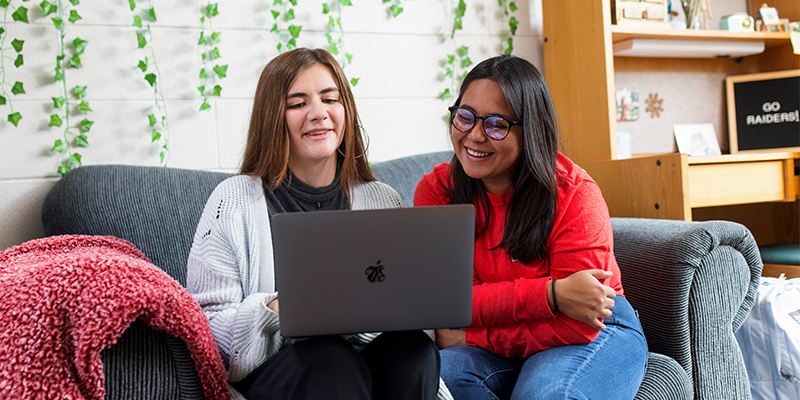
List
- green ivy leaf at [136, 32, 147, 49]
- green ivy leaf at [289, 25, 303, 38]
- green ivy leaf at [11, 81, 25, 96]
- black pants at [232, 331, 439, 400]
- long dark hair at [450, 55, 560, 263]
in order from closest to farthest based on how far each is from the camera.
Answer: black pants at [232, 331, 439, 400], long dark hair at [450, 55, 560, 263], green ivy leaf at [11, 81, 25, 96], green ivy leaf at [136, 32, 147, 49], green ivy leaf at [289, 25, 303, 38]

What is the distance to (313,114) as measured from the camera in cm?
125

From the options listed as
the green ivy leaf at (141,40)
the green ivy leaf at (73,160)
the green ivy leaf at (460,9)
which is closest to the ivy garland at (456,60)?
the green ivy leaf at (460,9)

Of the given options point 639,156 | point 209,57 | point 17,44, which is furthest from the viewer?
point 639,156

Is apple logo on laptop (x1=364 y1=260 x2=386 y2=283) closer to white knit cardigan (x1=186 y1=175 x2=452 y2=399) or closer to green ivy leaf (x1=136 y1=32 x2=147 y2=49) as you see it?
white knit cardigan (x1=186 y1=175 x2=452 y2=399)

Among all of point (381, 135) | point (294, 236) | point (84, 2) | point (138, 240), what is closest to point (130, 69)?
point (84, 2)

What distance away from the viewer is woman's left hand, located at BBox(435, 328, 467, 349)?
49.3 inches

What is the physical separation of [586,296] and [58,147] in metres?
1.58

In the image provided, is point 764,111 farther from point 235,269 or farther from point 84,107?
point 84,107

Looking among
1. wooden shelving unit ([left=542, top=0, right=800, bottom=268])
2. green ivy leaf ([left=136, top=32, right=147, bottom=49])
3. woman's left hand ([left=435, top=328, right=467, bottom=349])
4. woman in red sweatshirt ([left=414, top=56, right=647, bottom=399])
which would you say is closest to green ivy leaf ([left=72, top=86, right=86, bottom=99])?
green ivy leaf ([left=136, top=32, right=147, bottom=49])

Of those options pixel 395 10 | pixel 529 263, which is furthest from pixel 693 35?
A: pixel 529 263

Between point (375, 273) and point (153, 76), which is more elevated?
point (153, 76)

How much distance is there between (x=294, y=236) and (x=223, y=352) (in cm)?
37

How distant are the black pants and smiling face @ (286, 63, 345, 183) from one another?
0.45 m

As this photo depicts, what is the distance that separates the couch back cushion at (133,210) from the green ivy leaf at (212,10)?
63cm
